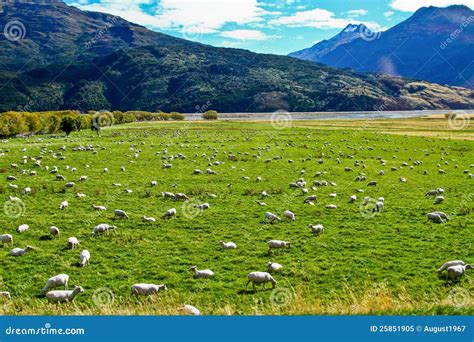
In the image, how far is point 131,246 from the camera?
1702 centimetres

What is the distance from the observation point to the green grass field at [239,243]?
12.0 m

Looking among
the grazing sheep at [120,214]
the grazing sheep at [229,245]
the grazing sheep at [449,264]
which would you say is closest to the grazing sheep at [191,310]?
the grazing sheep at [229,245]

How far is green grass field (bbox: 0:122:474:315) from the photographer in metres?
12.0

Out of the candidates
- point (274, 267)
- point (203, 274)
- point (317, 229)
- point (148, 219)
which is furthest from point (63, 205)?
point (317, 229)

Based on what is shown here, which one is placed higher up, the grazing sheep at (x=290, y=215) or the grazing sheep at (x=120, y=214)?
the grazing sheep at (x=290, y=215)

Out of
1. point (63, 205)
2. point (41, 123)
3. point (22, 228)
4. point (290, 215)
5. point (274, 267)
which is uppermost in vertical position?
point (41, 123)

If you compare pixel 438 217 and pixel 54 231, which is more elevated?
pixel 438 217

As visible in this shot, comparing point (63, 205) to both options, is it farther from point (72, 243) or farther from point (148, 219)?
point (72, 243)

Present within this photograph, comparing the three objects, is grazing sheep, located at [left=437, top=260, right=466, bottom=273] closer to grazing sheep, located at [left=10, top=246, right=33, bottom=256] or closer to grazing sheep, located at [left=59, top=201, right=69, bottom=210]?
grazing sheep, located at [left=10, top=246, right=33, bottom=256]

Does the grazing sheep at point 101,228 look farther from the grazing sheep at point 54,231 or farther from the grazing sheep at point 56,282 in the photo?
the grazing sheep at point 56,282

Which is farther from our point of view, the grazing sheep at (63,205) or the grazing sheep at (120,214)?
the grazing sheep at (63,205)

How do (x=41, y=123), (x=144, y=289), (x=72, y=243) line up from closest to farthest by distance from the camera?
(x=144, y=289), (x=72, y=243), (x=41, y=123)

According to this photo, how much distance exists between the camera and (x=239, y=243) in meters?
17.6

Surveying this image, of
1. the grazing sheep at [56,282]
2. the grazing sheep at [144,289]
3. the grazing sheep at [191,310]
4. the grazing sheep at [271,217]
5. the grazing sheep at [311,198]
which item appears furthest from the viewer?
the grazing sheep at [311,198]
